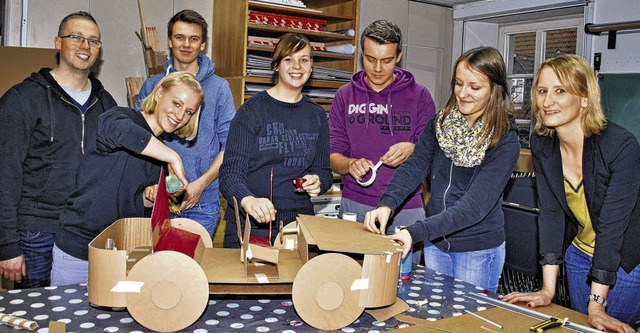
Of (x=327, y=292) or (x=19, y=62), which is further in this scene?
(x=19, y=62)

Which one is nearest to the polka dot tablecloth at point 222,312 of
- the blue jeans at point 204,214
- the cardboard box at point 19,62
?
the blue jeans at point 204,214

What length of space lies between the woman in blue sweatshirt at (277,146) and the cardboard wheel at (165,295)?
2.15ft

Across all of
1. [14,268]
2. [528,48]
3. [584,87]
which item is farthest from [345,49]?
[14,268]

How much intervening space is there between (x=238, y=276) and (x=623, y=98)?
3.25 m

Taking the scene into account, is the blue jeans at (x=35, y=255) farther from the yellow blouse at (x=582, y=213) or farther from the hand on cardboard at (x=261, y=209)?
the yellow blouse at (x=582, y=213)

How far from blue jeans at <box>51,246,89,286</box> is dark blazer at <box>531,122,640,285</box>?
1442 mm

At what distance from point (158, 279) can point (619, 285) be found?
51.5 inches

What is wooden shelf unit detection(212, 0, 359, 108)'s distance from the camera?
349 cm

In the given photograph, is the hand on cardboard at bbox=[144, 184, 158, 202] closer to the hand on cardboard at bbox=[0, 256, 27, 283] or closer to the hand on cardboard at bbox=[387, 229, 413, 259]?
the hand on cardboard at bbox=[0, 256, 27, 283]

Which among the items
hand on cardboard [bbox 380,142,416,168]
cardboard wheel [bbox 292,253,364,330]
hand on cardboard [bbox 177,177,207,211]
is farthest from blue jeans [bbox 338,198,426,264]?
cardboard wheel [bbox 292,253,364,330]

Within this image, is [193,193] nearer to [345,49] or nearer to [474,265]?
[474,265]

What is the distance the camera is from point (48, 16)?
306cm

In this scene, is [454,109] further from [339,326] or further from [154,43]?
[154,43]

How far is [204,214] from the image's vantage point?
102 inches
